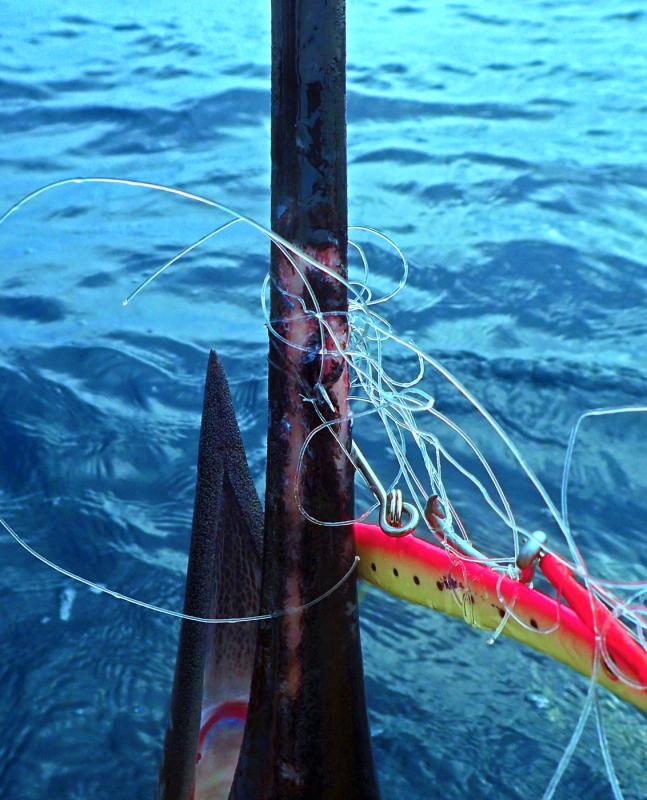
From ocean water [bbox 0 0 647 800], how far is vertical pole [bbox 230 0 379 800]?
0.88m

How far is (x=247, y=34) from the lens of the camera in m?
9.06

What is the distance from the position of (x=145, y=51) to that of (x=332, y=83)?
7.62 metres

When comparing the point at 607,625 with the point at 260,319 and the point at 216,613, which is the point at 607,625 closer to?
the point at 216,613

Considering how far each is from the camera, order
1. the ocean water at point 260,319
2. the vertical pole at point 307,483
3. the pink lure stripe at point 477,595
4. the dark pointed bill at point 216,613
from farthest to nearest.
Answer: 1. the ocean water at point 260,319
2. the dark pointed bill at point 216,613
3. the pink lure stripe at point 477,595
4. the vertical pole at point 307,483

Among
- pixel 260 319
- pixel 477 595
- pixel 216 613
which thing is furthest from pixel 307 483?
pixel 260 319

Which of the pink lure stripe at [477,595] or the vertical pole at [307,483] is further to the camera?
the pink lure stripe at [477,595]

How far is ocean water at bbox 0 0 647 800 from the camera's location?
2.84m

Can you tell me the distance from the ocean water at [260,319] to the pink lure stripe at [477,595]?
962 millimetres

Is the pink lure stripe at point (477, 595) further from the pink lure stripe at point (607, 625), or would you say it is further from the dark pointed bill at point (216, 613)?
the dark pointed bill at point (216, 613)

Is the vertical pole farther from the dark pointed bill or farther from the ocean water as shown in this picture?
the ocean water

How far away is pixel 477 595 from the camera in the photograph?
1751mm

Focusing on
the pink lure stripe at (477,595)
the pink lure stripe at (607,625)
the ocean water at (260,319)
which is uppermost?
the pink lure stripe at (607,625)

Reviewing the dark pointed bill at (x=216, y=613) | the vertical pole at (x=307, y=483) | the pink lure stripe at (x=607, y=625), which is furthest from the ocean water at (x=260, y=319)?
the pink lure stripe at (x=607, y=625)

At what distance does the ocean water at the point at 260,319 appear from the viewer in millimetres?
2842
